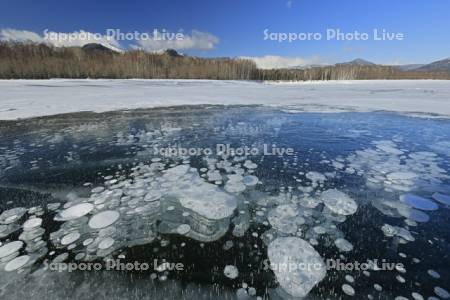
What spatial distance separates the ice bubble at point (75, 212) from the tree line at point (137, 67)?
2351 centimetres

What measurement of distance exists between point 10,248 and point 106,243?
0.64m

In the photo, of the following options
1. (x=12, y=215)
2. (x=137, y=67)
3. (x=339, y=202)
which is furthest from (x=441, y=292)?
(x=137, y=67)

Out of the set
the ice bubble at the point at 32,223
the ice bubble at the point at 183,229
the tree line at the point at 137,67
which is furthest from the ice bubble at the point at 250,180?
the tree line at the point at 137,67

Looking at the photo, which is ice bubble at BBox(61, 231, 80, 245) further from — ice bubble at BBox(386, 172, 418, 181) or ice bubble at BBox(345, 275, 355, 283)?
ice bubble at BBox(386, 172, 418, 181)

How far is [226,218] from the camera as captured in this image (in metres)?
2.14

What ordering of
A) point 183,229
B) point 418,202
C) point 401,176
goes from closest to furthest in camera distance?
point 183,229 → point 418,202 → point 401,176

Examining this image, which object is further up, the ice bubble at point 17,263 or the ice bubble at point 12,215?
the ice bubble at point 12,215

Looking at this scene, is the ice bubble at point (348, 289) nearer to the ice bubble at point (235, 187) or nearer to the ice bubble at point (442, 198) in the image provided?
the ice bubble at point (235, 187)

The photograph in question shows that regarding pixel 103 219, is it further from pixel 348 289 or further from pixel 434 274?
pixel 434 274

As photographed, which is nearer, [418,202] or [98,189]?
[418,202]

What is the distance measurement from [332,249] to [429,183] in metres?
1.81

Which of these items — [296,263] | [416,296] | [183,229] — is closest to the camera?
[416,296]

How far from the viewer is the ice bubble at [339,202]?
2.22 metres

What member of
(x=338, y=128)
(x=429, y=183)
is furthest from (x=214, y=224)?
(x=338, y=128)
